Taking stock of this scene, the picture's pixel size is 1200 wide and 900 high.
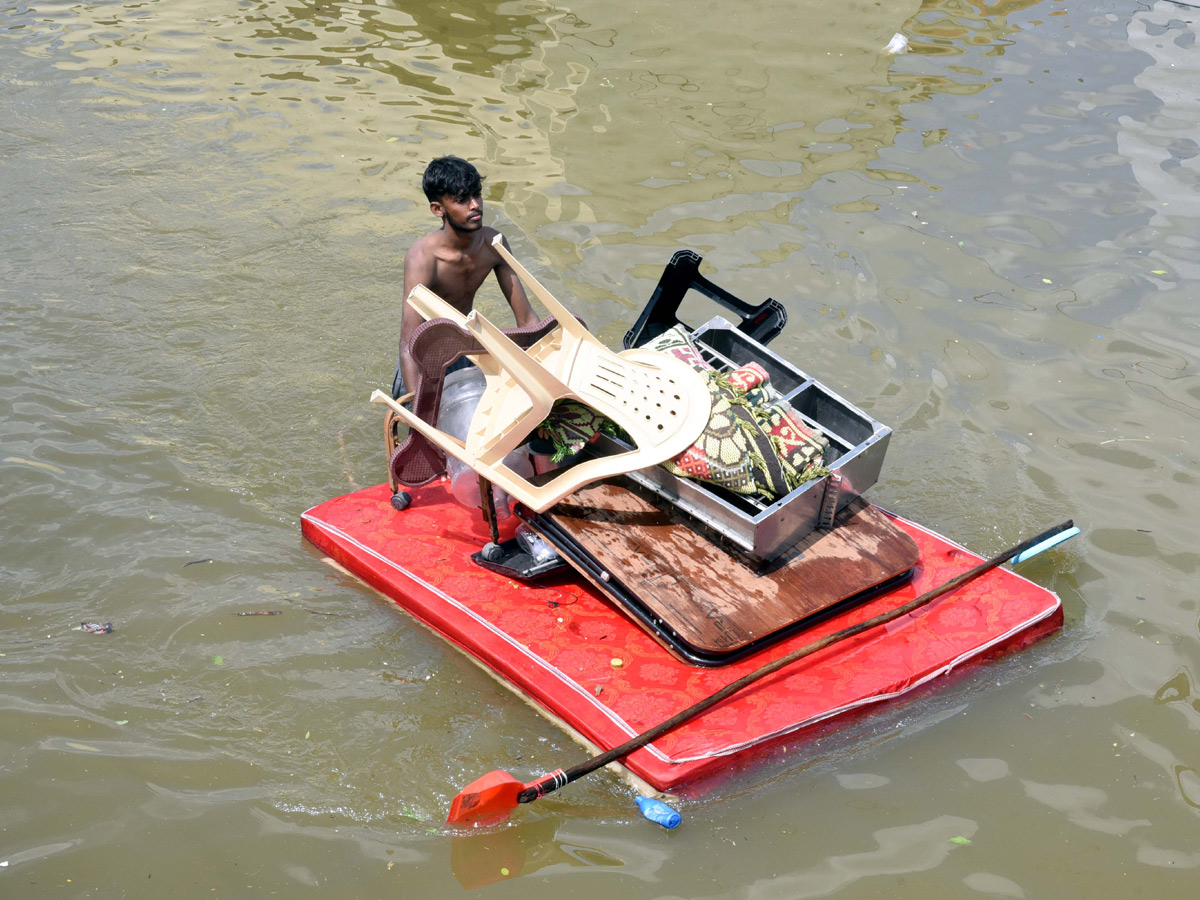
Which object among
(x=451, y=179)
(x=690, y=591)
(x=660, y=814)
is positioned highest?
(x=451, y=179)

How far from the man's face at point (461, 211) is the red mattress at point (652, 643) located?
4.42 feet

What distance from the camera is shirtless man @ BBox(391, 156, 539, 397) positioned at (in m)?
4.53

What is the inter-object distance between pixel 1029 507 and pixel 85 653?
4444 millimetres

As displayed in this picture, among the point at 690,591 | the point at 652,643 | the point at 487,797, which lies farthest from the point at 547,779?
the point at 690,591

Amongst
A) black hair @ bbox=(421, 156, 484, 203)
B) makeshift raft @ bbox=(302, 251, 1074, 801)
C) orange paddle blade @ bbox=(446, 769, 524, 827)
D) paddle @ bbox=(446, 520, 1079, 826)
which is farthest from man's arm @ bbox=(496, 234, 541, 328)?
orange paddle blade @ bbox=(446, 769, 524, 827)

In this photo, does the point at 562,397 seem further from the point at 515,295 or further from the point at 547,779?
the point at 547,779

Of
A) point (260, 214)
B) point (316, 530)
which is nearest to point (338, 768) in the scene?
point (316, 530)

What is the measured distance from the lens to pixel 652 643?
156 inches

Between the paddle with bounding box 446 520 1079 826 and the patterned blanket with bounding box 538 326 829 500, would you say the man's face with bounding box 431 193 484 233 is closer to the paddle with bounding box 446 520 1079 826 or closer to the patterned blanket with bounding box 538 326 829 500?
the patterned blanket with bounding box 538 326 829 500

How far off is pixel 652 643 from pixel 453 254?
6.78ft

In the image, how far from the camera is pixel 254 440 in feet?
18.4

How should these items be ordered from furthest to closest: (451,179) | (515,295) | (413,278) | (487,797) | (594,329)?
(594,329)
(515,295)
(413,278)
(451,179)
(487,797)

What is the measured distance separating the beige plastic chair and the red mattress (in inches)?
19.8

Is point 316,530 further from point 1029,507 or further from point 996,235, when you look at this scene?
point 996,235
